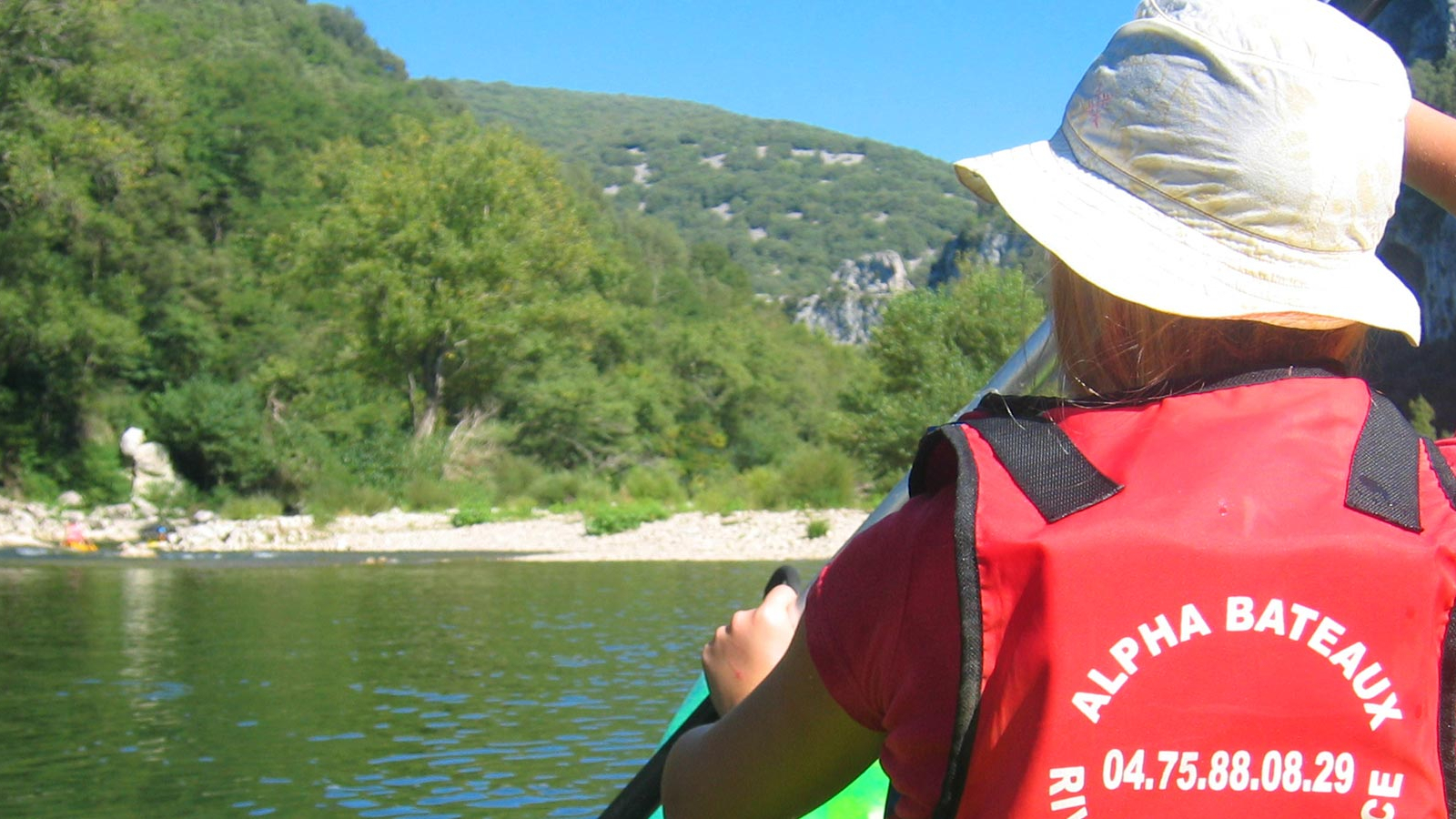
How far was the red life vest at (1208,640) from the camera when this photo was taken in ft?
2.59

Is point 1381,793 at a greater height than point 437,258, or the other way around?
point 437,258

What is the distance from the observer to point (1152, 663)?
2.62ft

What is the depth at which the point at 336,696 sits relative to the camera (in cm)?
948

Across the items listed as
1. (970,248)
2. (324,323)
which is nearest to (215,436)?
(324,323)

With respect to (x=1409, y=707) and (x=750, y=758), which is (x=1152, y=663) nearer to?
(x=1409, y=707)

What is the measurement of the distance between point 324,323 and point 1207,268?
38920 millimetres

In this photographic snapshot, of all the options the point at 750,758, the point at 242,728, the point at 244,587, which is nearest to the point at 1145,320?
the point at 750,758

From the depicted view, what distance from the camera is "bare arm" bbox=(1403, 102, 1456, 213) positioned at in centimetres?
117

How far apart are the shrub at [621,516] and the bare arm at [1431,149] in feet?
88.3

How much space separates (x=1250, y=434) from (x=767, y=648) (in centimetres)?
41

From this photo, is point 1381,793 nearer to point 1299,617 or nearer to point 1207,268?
point 1299,617


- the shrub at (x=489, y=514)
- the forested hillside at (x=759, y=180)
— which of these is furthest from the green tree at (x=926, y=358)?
the forested hillside at (x=759, y=180)

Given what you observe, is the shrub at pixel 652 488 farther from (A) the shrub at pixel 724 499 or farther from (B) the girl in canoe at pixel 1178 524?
(B) the girl in canoe at pixel 1178 524

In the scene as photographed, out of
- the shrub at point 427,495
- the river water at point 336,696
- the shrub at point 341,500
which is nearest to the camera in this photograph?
the river water at point 336,696
